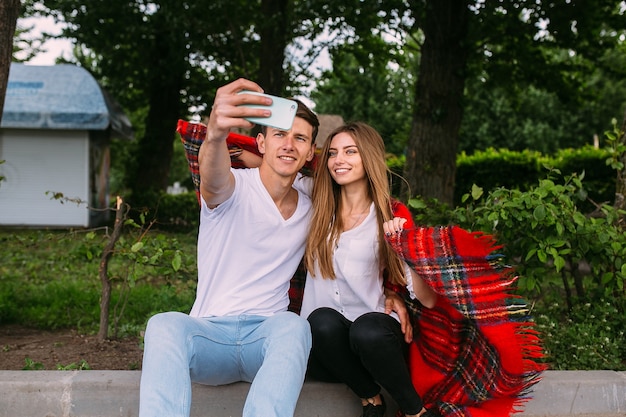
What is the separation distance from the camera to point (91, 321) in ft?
17.5

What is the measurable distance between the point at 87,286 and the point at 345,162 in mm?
4391

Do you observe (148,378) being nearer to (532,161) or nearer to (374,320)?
(374,320)

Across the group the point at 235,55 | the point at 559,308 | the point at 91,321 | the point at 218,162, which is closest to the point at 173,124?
the point at 235,55

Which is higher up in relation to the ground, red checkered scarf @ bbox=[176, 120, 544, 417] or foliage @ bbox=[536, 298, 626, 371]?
red checkered scarf @ bbox=[176, 120, 544, 417]

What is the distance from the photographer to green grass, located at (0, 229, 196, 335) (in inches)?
170

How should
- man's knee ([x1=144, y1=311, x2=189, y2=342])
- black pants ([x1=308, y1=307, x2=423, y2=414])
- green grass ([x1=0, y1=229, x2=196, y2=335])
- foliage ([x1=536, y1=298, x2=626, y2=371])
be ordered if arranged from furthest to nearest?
green grass ([x1=0, y1=229, x2=196, y2=335]) < foliage ([x1=536, y1=298, x2=626, y2=371]) < black pants ([x1=308, y1=307, x2=423, y2=414]) < man's knee ([x1=144, y1=311, x2=189, y2=342])

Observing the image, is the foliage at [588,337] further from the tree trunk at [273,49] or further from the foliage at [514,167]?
the foliage at [514,167]

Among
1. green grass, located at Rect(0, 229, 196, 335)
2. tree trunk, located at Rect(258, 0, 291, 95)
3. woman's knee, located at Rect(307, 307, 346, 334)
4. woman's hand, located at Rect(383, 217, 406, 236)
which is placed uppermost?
tree trunk, located at Rect(258, 0, 291, 95)

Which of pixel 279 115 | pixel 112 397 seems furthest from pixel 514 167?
pixel 279 115

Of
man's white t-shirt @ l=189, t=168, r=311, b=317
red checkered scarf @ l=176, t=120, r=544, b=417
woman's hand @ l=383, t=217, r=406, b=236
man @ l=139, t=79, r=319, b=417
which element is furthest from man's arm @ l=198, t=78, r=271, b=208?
woman's hand @ l=383, t=217, r=406, b=236

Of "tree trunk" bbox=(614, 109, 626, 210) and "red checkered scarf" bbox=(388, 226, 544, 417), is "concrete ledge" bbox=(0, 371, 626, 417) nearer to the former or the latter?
"red checkered scarf" bbox=(388, 226, 544, 417)

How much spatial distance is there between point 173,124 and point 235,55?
3.28 meters

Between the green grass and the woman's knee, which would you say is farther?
the green grass

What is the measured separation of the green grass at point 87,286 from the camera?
4320mm
